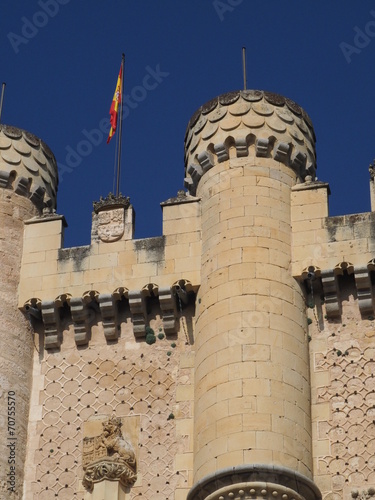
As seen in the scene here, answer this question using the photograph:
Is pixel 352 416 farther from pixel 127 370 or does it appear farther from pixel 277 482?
pixel 127 370

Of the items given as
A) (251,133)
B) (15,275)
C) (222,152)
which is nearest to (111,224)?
(15,275)

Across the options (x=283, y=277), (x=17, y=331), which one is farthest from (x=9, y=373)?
(x=283, y=277)

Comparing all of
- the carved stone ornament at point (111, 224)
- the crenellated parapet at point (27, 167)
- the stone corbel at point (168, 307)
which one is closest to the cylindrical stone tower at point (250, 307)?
the stone corbel at point (168, 307)

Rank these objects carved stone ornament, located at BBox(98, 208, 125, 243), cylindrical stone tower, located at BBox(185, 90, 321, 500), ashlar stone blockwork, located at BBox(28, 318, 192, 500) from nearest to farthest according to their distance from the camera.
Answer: cylindrical stone tower, located at BBox(185, 90, 321, 500) < ashlar stone blockwork, located at BBox(28, 318, 192, 500) < carved stone ornament, located at BBox(98, 208, 125, 243)

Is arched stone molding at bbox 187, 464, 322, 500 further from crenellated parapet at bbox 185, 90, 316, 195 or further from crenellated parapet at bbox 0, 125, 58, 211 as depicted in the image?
crenellated parapet at bbox 0, 125, 58, 211

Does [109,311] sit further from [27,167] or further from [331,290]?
[331,290]

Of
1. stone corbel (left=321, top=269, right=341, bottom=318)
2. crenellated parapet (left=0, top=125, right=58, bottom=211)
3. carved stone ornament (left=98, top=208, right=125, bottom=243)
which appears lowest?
stone corbel (left=321, top=269, right=341, bottom=318)

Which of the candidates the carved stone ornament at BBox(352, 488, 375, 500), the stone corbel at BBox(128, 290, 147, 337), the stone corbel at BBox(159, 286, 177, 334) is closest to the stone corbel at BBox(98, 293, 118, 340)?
the stone corbel at BBox(128, 290, 147, 337)

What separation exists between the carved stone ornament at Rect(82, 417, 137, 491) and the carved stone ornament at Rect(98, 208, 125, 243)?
304cm

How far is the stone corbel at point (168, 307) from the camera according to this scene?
2383cm

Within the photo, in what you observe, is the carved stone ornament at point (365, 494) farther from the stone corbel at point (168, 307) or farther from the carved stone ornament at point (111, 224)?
the carved stone ornament at point (111, 224)

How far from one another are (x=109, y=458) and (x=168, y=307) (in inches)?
100

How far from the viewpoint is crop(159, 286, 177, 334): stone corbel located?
2383 cm

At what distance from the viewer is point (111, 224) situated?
24.8m
